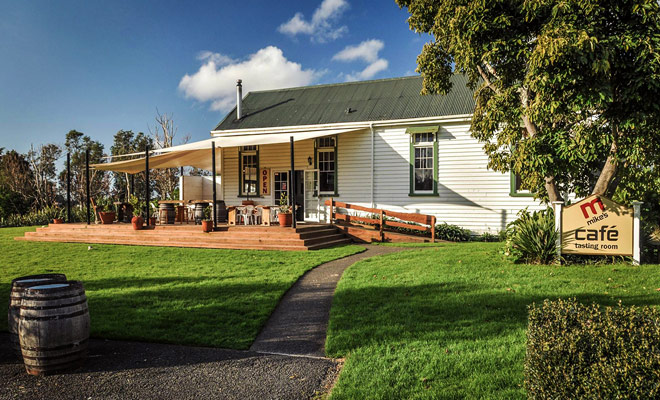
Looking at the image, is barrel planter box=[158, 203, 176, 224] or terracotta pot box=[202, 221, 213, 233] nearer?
terracotta pot box=[202, 221, 213, 233]

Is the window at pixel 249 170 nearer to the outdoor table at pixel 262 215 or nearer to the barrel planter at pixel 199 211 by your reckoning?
the barrel planter at pixel 199 211

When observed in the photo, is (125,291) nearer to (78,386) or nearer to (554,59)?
(78,386)

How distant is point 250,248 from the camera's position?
12.4 m

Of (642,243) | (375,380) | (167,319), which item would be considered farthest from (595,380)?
(642,243)

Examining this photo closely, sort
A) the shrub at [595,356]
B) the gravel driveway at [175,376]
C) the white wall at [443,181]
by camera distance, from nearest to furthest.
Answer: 1. the shrub at [595,356]
2. the gravel driveway at [175,376]
3. the white wall at [443,181]

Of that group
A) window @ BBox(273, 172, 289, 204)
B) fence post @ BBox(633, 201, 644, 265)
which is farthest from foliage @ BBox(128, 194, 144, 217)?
fence post @ BBox(633, 201, 644, 265)

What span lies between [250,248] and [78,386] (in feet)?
28.0

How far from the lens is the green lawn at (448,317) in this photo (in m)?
3.70

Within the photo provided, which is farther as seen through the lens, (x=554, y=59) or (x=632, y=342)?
(x=554, y=59)

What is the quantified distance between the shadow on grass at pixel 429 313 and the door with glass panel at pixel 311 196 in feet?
33.0

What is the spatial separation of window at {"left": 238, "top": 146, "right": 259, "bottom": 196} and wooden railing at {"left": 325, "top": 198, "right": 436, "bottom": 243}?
3858 mm

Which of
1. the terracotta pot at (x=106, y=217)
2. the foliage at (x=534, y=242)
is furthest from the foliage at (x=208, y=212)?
the foliage at (x=534, y=242)

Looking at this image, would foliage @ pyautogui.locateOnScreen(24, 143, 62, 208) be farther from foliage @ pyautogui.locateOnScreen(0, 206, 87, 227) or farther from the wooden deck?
the wooden deck

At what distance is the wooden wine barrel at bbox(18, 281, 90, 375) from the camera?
3.96 meters
